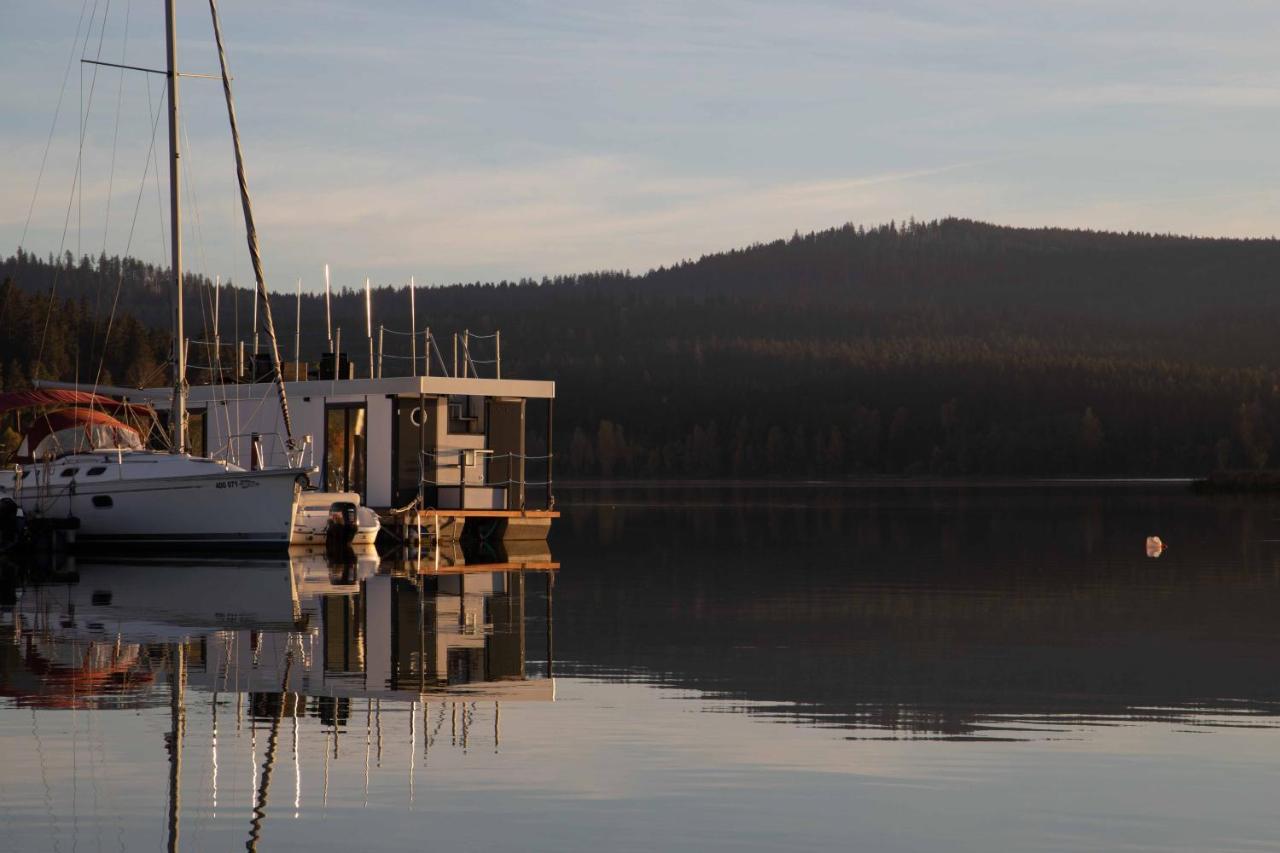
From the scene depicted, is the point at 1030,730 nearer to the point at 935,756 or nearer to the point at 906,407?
the point at 935,756

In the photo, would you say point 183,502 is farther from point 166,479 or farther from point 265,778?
point 265,778

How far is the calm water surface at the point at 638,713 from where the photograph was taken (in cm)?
1034

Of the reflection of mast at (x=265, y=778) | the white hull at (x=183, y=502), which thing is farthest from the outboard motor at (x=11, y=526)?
the reflection of mast at (x=265, y=778)

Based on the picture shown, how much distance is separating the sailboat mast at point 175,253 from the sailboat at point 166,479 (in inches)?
0.8

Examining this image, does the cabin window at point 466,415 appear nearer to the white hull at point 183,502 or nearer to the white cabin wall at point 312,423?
the white cabin wall at point 312,423

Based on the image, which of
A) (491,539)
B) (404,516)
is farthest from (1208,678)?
(491,539)

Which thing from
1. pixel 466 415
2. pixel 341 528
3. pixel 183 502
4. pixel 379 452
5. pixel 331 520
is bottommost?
pixel 341 528

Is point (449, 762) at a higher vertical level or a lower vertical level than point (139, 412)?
lower

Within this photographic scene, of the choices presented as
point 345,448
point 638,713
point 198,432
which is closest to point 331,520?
point 345,448

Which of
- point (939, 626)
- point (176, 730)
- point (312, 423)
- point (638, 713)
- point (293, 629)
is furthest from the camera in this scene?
point (312, 423)

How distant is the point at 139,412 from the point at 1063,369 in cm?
15967

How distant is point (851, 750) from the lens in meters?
12.8

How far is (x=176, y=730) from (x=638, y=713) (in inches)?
137

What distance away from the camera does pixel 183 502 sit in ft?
118
